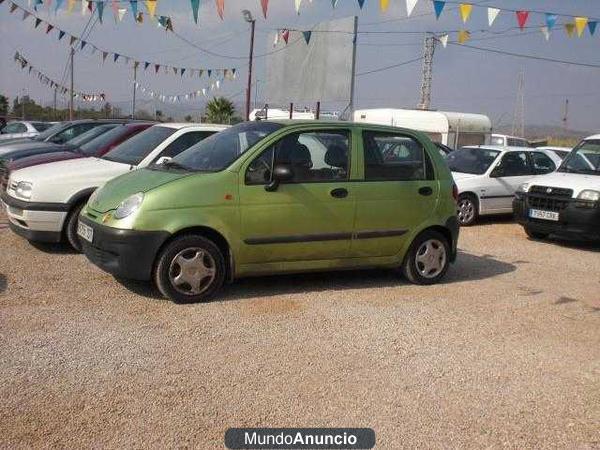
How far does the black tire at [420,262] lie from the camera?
6.78 metres

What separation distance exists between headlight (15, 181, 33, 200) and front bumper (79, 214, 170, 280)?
2.04 metres

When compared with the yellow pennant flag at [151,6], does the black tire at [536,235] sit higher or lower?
lower

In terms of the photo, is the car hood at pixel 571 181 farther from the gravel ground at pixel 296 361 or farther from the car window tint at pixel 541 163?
the gravel ground at pixel 296 361

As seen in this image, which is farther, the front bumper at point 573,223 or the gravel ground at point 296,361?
the front bumper at point 573,223

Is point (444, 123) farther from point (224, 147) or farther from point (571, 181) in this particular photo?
point (224, 147)

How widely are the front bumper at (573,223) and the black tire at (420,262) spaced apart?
149 inches

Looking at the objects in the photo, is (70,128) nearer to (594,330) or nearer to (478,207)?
(478,207)

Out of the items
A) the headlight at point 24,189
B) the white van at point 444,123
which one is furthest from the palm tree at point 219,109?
the headlight at point 24,189

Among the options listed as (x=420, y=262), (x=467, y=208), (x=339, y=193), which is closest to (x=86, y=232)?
(x=339, y=193)

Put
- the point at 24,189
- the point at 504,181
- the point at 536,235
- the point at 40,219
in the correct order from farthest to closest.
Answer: the point at 504,181, the point at 536,235, the point at 24,189, the point at 40,219

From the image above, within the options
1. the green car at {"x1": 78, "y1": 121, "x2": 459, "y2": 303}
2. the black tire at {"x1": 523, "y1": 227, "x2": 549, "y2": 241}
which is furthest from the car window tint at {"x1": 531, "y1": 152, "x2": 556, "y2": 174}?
the green car at {"x1": 78, "y1": 121, "x2": 459, "y2": 303}

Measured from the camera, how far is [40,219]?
23.2 feet

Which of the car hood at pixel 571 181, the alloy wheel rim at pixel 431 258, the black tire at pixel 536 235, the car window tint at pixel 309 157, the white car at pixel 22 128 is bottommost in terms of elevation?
the black tire at pixel 536 235

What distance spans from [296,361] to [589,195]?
273 inches
